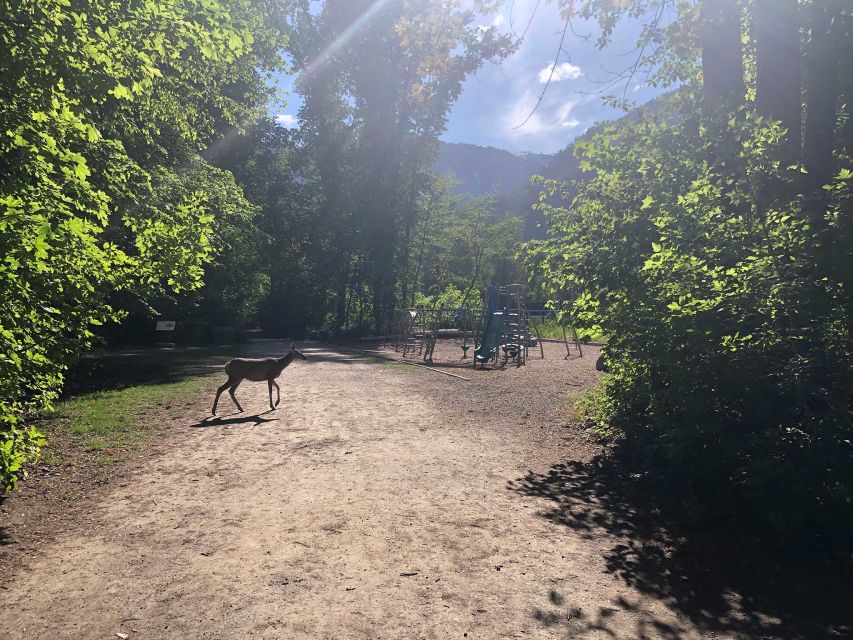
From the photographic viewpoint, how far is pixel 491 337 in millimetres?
18109

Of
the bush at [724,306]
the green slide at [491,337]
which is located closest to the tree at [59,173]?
the bush at [724,306]

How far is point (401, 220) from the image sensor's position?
35.9 m

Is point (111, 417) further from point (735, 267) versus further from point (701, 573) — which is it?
point (735, 267)

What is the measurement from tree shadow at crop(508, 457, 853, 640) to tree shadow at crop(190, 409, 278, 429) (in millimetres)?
5018

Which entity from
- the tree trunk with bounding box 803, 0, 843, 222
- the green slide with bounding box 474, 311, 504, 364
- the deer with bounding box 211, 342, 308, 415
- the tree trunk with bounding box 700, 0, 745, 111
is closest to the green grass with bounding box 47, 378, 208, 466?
the deer with bounding box 211, 342, 308, 415

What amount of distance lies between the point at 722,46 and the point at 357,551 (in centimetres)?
633

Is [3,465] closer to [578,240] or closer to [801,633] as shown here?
[801,633]

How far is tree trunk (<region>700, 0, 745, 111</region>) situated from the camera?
20.1ft

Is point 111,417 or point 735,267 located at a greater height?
point 735,267

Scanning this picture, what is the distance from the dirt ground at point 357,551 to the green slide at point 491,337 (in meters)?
9.75

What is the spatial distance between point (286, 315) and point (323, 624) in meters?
39.8

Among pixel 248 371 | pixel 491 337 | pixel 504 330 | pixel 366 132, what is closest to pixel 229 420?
pixel 248 371

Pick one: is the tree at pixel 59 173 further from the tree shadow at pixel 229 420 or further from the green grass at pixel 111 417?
the tree shadow at pixel 229 420

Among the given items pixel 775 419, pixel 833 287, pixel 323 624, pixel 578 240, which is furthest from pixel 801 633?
pixel 578 240
